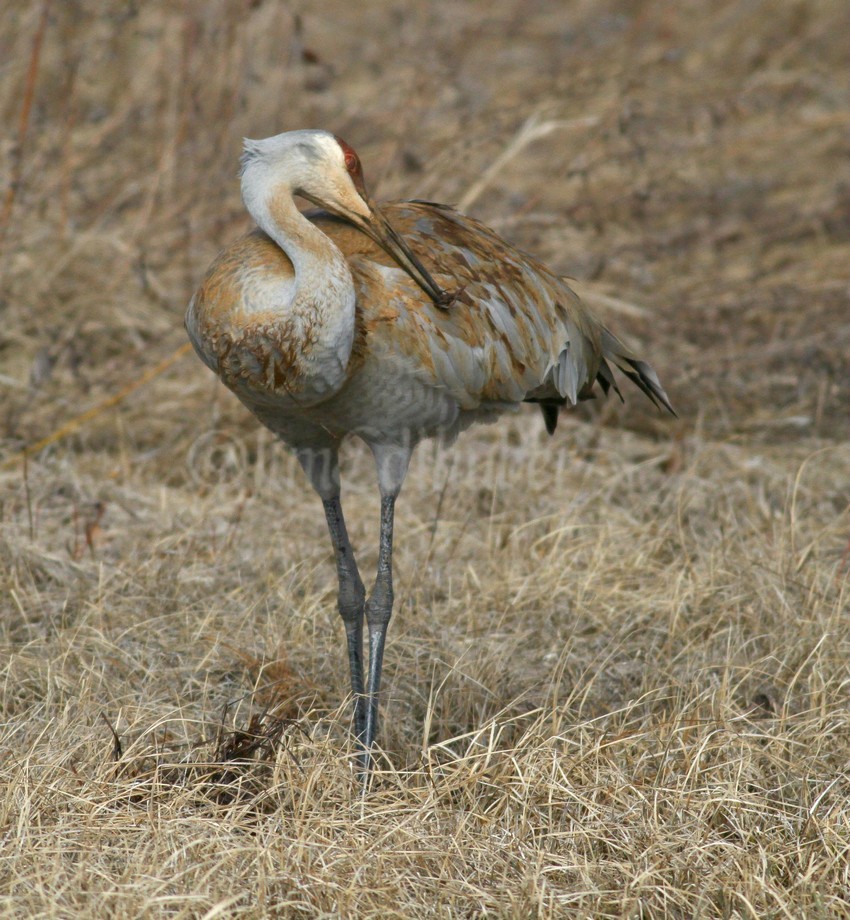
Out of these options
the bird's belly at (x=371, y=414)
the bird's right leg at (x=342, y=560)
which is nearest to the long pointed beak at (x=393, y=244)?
the bird's belly at (x=371, y=414)

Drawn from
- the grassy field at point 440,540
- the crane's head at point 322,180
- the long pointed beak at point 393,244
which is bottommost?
the grassy field at point 440,540

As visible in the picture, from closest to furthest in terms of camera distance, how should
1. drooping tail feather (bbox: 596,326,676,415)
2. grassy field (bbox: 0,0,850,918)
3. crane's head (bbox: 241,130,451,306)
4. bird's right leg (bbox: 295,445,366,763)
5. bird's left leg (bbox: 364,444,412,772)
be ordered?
grassy field (bbox: 0,0,850,918)
crane's head (bbox: 241,130,451,306)
bird's left leg (bbox: 364,444,412,772)
bird's right leg (bbox: 295,445,366,763)
drooping tail feather (bbox: 596,326,676,415)

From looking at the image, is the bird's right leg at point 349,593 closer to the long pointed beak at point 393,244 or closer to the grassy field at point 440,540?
the grassy field at point 440,540

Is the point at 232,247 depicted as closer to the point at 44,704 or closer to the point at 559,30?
the point at 44,704

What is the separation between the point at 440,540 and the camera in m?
4.65

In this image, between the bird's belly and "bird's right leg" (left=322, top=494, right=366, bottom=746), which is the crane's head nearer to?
the bird's belly

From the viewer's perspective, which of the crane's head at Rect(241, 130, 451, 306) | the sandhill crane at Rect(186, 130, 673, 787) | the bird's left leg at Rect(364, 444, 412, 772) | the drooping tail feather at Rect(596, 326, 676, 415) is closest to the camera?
the sandhill crane at Rect(186, 130, 673, 787)

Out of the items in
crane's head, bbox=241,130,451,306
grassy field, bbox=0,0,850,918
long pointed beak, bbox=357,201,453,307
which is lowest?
grassy field, bbox=0,0,850,918

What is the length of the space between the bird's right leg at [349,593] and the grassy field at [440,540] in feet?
0.41

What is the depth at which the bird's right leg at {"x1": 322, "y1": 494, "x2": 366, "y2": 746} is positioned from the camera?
3625mm

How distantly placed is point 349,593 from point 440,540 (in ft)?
3.31

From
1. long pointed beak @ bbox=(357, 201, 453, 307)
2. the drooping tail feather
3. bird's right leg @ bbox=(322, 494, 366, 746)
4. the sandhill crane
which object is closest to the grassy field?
bird's right leg @ bbox=(322, 494, 366, 746)

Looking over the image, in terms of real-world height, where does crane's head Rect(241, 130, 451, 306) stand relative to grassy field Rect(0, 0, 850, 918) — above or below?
above

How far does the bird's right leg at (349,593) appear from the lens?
11.9 ft
